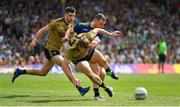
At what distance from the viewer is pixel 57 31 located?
17922mm

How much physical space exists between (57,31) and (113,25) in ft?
89.6

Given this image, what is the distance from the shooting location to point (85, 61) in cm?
1617

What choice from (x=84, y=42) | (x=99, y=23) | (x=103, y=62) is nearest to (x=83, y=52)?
(x=84, y=42)

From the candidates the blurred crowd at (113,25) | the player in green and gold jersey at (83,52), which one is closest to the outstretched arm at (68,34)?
the player in green and gold jersey at (83,52)

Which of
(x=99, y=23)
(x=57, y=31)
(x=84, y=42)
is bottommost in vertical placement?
(x=57, y=31)

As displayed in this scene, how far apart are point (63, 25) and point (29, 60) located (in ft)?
67.8

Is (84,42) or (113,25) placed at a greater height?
(84,42)

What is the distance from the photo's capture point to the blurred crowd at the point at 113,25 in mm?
39272

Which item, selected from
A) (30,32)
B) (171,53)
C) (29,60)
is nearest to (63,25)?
(29,60)

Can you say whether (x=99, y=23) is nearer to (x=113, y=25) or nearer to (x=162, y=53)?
(x=162, y=53)

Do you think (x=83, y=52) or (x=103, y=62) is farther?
(x=103, y=62)

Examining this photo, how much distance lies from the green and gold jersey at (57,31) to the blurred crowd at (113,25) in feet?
64.2

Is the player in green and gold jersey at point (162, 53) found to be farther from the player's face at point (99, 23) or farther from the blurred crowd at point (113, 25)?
the player's face at point (99, 23)

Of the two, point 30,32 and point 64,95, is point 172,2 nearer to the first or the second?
point 30,32
